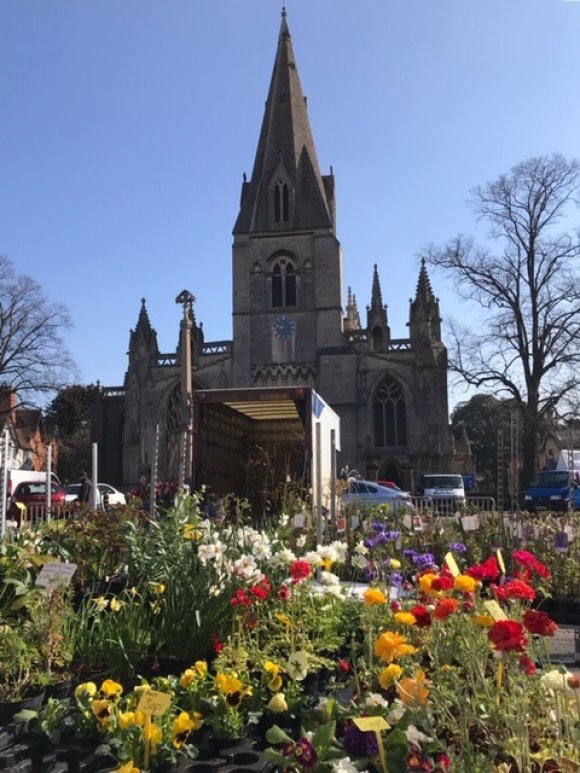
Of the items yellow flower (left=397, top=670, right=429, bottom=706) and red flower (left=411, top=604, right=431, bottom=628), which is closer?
yellow flower (left=397, top=670, right=429, bottom=706)

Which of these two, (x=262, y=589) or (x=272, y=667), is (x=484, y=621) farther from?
(x=262, y=589)

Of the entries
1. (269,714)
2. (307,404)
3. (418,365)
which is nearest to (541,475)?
(418,365)

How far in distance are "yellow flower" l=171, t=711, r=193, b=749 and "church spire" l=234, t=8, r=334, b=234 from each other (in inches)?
1751

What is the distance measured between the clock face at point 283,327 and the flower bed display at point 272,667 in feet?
127

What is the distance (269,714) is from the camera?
12.1 ft

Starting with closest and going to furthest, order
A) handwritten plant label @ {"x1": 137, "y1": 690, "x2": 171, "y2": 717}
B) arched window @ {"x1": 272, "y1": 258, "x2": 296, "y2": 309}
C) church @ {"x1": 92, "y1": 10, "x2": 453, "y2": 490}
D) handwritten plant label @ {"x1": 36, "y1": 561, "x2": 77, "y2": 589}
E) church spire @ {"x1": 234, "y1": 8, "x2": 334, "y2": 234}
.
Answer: handwritten plant label @ {"x1": 137, "y1": 690, "x2": 171, "y2": 717}, handwritten plant label @ {"x1": 36, "y1": 561, "x2": 77, "y2": 589}, church @ {"x1": 92, "y1": 10, "x2": 453, "y2": 490}, arched window @ {"x1": 272, "y1": 258, "x2": 296, "y2": 309}, church spire @ {"x1": 234, "y1": 8, "x2": 334, "y2": 234}

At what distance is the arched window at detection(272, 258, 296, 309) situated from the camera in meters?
45.8

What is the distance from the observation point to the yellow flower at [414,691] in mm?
2912

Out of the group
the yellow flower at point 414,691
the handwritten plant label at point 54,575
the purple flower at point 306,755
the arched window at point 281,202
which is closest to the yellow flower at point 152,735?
the purple flower at point 306,755

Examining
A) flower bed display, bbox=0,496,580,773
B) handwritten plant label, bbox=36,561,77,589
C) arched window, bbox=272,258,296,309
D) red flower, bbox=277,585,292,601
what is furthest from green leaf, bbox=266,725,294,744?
arched window, bbox=272,258,296,309

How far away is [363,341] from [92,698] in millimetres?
41231

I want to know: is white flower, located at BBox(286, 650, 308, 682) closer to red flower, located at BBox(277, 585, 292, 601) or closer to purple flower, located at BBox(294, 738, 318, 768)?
red flower, located at BBox(277, 585, 292, 601)

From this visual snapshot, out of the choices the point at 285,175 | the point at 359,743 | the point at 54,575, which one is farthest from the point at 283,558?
the point at 285,175

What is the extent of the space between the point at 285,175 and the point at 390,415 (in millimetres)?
17345
